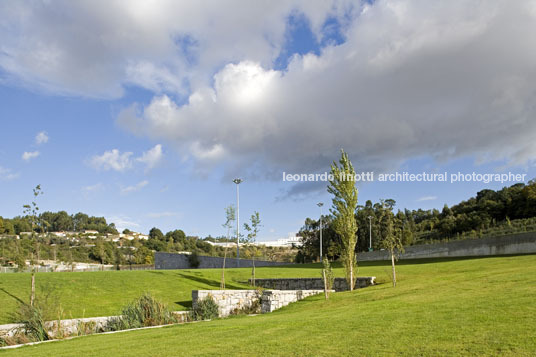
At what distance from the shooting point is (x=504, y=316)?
8.82 m

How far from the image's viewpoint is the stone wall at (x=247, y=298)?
19.9 m

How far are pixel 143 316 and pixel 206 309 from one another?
343 cm

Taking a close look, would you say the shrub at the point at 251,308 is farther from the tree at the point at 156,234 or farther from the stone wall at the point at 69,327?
the tree at the point at 156,234

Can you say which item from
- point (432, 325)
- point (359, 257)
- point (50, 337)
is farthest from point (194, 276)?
point (359, 257)

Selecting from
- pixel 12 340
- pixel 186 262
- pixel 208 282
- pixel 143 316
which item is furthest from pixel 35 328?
pixel 186 262

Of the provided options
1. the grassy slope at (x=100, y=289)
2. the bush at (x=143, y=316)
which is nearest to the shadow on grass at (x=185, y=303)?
the grassy slope at (x=100, y=289)

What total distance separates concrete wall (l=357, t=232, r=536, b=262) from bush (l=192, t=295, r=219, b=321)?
26859mm

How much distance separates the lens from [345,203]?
27.5m

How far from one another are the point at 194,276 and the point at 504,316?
85.2 feet

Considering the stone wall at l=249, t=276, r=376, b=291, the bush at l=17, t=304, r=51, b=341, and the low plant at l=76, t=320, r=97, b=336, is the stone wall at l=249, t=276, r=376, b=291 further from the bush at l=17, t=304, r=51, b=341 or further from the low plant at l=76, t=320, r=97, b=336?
the bush at l=17, t=304, r=51, b=341

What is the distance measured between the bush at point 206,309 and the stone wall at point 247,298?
30 cm

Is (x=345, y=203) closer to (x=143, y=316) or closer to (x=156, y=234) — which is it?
(x=143, y=316)

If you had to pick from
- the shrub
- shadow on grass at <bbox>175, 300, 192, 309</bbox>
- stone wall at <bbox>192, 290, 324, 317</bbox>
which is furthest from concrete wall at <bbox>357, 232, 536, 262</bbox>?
shadow on grass at <bbox>175, 300, 192, 309</bbox>

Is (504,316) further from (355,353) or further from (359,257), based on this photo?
(359,257)
